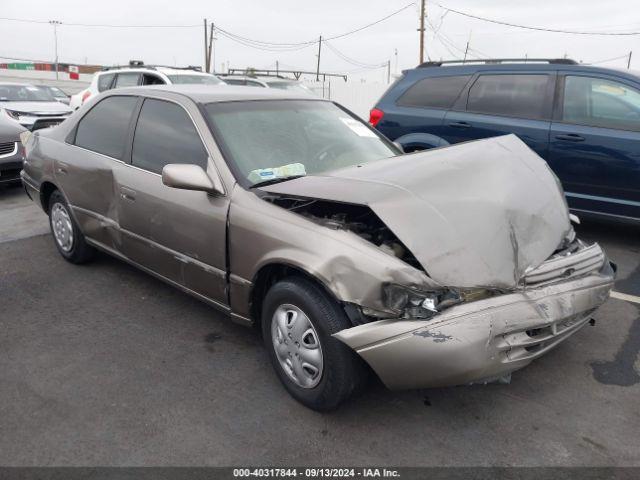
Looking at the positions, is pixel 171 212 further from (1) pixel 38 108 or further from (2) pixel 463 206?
(1) pixel 38 108

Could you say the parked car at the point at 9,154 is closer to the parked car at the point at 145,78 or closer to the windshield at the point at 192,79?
the parked car at the point at 145,78

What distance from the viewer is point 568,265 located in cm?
284

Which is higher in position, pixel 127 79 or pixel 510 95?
pixel 127 79

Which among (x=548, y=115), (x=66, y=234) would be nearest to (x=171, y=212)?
(x=66, y=234)

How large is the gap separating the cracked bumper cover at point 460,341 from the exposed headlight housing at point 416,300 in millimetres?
44

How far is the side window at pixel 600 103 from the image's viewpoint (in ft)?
16.4

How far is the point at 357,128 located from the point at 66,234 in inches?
110

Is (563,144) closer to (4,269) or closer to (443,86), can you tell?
(443,86)

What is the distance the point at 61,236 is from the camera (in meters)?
4.88

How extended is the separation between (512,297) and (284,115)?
198cm

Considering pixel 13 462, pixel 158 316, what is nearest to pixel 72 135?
pixel 158 316

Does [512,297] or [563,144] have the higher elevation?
[563,144]

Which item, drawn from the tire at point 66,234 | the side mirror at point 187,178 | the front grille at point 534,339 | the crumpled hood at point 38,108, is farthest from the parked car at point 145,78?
the front grille at point 534,339

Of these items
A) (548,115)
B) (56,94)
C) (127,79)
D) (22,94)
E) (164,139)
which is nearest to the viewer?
(164,139)
